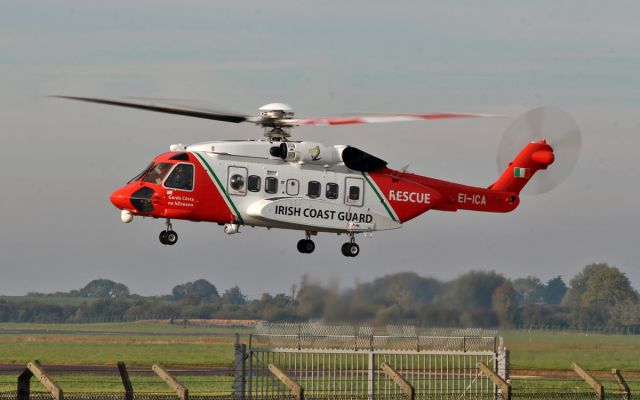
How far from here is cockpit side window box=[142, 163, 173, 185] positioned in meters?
35.3

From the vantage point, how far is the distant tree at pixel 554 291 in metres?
44.0

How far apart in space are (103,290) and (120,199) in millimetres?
76238

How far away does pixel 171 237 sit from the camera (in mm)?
35469

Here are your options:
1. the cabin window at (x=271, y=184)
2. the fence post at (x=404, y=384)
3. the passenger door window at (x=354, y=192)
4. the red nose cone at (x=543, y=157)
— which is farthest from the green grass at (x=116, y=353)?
the fence post at (x=404, y=384)

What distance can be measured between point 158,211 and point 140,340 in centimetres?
5164

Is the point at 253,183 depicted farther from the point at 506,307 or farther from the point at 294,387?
the point at 294,387

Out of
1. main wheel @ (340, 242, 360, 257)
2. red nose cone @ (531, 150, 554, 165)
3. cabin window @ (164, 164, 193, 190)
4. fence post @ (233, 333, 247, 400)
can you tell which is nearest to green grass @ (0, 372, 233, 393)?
main wheel @ (340, 242, 360, 257)

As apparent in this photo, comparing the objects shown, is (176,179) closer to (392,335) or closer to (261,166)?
(261,166)

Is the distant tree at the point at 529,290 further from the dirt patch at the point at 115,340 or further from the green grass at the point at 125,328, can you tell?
the dirt patch at the point at 115,340

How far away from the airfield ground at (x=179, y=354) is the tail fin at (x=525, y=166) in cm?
467

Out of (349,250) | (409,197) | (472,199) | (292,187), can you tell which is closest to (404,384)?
(292,187)

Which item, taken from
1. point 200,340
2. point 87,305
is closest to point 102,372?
point 200,340

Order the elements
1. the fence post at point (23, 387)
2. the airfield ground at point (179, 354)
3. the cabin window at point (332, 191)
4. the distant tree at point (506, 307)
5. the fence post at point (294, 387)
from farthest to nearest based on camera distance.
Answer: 1. the airfield ground at point (179, 354)
2. the distant tree at point (506, 307)
3. the cabin window at point (332, 191)
4. the fence post at point (294, 387)
5. the fence post at point (23, 387)

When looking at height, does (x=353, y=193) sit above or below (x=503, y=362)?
above
